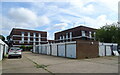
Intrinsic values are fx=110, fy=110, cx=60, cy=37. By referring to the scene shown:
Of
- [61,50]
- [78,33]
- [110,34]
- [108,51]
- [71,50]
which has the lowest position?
[108,51]

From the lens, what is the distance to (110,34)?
104ft

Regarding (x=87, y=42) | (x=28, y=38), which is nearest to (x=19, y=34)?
(x=28, y=38)

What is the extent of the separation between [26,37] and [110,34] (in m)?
42.2

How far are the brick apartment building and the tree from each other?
37473mm

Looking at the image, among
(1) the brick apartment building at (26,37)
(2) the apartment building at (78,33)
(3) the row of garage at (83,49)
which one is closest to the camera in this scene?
(3) the row of garage at (83,49)

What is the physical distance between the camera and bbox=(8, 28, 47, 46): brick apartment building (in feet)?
181

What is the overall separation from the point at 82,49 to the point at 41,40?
162ft

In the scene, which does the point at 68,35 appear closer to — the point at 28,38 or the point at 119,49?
the point at 28,38

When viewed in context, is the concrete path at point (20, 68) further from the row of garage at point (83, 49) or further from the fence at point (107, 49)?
the fence at point (107, 49)

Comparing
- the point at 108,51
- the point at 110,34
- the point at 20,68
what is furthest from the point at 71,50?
the point at 110,34

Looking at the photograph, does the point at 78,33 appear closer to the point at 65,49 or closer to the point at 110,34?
the point at 110,34

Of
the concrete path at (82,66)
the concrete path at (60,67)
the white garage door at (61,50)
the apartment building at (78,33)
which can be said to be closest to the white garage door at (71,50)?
the white garage door at (61,50)

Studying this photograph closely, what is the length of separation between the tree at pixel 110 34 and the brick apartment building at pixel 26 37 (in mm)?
37473

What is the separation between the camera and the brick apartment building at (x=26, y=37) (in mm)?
55062
